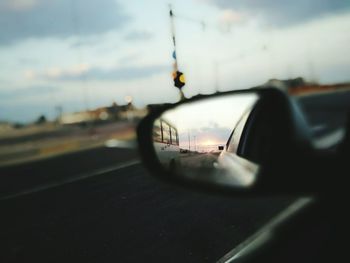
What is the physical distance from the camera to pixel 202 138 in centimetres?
196

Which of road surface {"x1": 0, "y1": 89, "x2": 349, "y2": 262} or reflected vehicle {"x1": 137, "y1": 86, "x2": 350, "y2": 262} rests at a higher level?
reflected vehicle {"x1": 137, "y1": 86, "x2": 350, "y2": 262}

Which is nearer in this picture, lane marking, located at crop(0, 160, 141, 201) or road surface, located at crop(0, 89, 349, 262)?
road surface, located at crop(0, 89, 349, 262)

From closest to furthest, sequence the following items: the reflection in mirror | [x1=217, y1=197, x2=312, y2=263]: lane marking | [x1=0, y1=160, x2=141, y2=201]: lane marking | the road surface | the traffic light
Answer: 1. the reflection in mirror
2. [x1=217, y1=197, x2=312, y2=263]: lane marking
3. the road surface
4. [x1=0, y1=160, x2=141, y2=201]: lane marking
5. the traffic light

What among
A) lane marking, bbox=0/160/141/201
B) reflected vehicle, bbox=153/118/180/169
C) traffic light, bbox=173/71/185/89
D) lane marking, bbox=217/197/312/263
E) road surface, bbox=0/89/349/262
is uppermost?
traffic light, bbox=173/71/185/89

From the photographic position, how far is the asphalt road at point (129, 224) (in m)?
4.90

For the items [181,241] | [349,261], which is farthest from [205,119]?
[181,241]

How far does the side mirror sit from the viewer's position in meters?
1.04

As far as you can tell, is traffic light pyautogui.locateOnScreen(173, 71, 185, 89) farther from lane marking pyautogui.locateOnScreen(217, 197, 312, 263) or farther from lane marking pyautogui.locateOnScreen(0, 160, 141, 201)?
lane marking pyautogui.locateOnScreen(217, 197, 312, 263)

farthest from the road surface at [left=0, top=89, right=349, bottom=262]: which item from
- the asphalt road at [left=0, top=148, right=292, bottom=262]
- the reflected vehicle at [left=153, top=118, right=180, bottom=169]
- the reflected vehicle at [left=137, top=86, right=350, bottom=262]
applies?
the reflected vehicle at [left=153, top=118, right=180, bottom=169]

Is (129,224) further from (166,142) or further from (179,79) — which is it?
(179,79)

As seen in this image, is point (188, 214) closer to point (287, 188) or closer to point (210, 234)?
point (210, 234)

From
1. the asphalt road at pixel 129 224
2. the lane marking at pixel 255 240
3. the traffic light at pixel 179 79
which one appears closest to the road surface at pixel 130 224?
the asphalt road at pixel 129 224

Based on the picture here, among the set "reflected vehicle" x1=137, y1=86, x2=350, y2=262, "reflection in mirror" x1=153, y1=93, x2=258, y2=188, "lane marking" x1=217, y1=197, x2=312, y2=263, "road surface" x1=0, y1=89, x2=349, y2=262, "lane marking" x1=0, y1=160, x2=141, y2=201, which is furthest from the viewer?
"lane marking" x1=0, y1=160, x2=141, y2=201

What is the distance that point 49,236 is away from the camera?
5.98 meters
